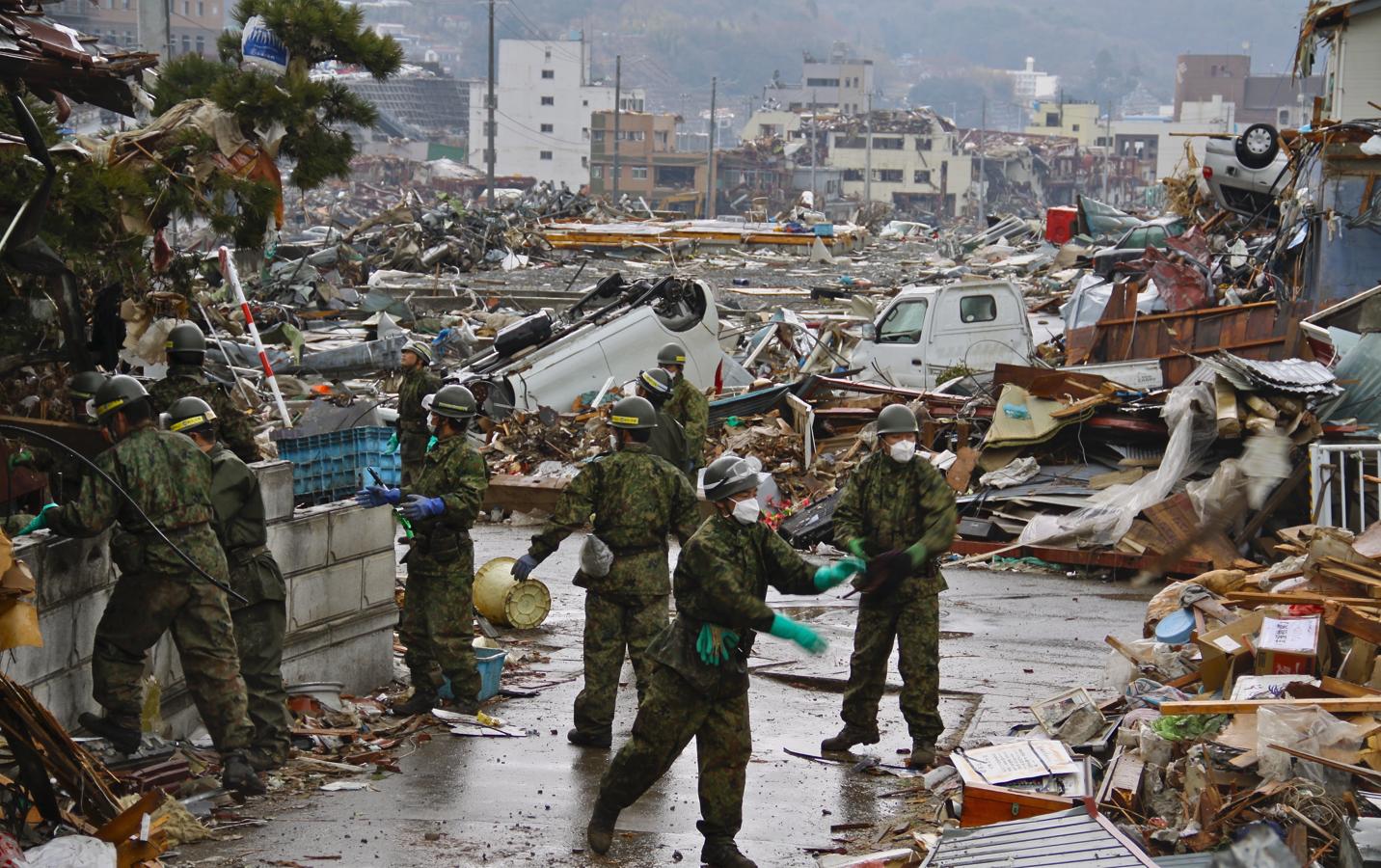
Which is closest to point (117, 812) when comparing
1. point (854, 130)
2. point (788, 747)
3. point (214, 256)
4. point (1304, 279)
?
point (788, 747)

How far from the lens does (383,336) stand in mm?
24516

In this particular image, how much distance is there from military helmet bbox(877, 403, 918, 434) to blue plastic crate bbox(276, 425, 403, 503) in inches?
128

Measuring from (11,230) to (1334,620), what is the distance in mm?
6473

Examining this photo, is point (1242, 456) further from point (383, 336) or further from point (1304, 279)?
point (383, 336)

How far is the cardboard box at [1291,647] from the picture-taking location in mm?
7723

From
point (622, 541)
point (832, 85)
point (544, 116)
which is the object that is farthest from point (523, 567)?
point (832, 85)

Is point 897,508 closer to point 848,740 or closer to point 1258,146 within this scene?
point 848,740

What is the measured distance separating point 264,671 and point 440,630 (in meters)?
1.25

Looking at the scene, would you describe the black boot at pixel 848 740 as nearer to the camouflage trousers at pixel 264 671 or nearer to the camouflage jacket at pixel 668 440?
the camouflage trousers at pixel 264 671

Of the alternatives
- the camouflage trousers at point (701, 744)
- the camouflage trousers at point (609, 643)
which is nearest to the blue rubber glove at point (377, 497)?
the camouflage trousers at point (609, 643)

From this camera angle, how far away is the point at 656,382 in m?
11.9

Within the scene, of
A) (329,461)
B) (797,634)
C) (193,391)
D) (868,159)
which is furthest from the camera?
(868,159)

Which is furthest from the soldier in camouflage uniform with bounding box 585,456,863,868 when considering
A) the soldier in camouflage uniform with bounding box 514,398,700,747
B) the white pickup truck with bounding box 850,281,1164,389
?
the white pickup truck with bounding box 850,281,1164,389

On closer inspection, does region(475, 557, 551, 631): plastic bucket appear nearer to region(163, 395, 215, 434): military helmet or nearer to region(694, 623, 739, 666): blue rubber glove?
region(163, 395, 215, 434): military helmet
